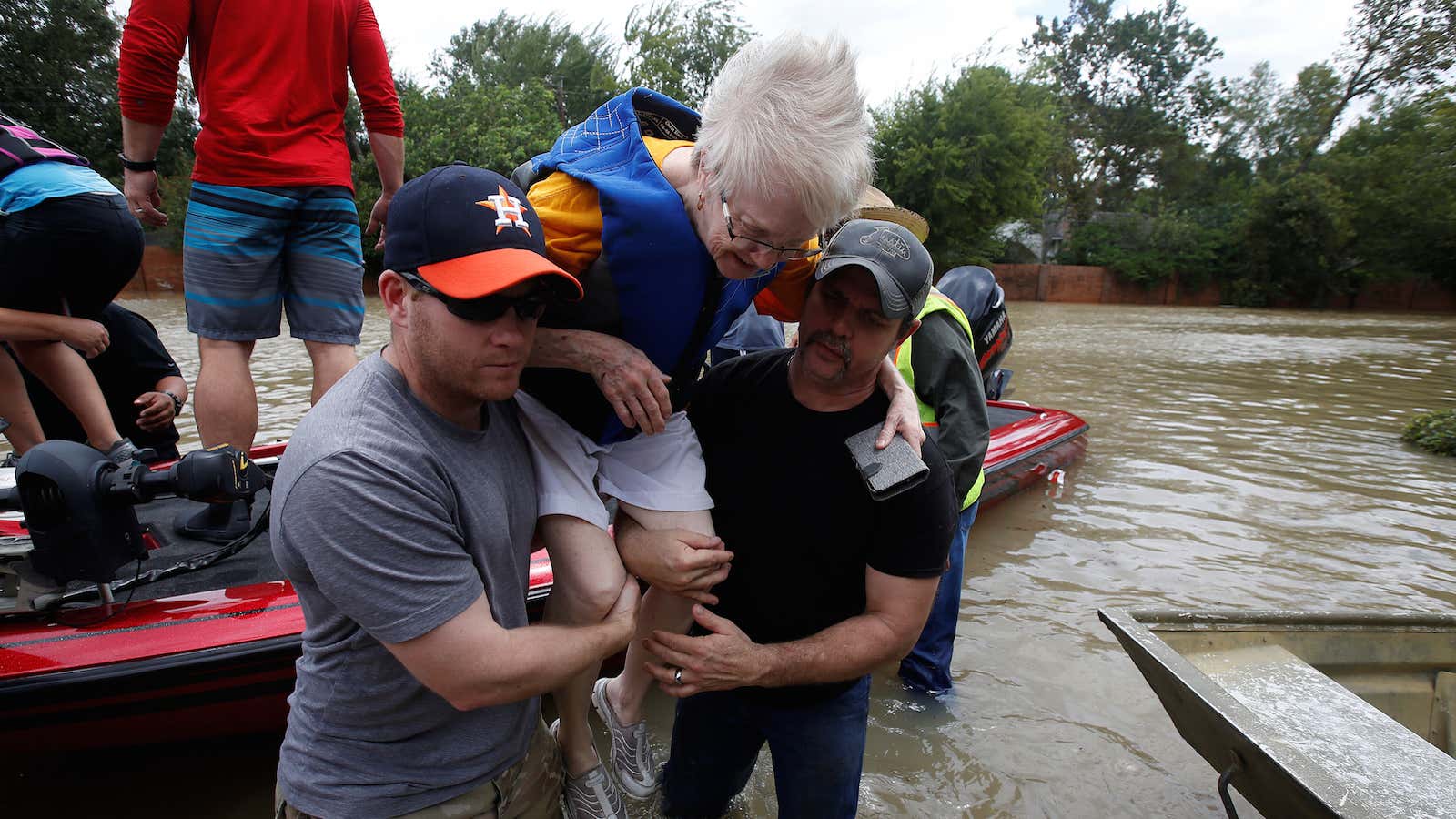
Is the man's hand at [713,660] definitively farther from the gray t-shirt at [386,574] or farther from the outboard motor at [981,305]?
the outboard motor at [981,305]

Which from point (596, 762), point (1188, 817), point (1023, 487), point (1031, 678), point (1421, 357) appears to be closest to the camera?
Result: point (596, 762)

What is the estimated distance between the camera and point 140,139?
3.00m

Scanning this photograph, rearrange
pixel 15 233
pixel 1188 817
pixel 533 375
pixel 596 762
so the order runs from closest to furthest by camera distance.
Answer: pixel 533 375
pixel 596 762
pixel 15 233
pixel 1188 817

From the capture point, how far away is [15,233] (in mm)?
2791

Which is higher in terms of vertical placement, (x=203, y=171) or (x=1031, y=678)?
(x=203, y=171)

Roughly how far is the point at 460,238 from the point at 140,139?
2.40m

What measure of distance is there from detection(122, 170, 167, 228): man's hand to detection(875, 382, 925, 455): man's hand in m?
2.88

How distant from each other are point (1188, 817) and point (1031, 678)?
1036 mm

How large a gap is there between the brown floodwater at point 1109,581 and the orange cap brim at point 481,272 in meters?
2.10

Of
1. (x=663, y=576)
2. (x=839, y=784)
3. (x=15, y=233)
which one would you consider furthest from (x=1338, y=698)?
(x=15, y=233)

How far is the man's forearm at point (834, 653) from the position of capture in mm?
2104

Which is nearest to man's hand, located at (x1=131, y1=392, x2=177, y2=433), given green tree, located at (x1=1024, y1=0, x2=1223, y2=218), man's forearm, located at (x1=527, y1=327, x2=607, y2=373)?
man's forearm, located at (x1=527, y1=327, x2=607, y2=373)

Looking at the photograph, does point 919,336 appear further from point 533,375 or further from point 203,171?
point 203,171

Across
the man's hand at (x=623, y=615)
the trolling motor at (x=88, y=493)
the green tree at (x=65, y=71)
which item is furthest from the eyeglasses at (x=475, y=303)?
the green tree at (x=65, y=71)
